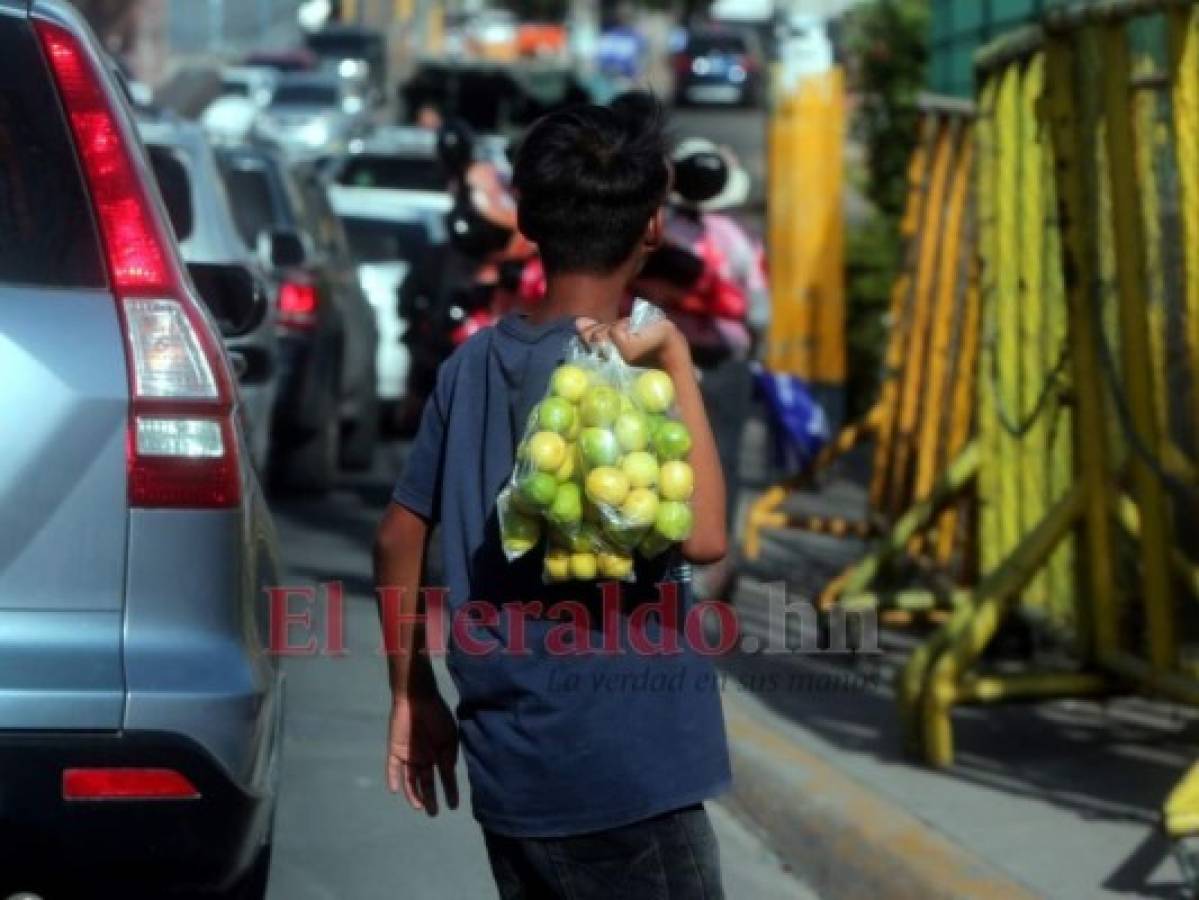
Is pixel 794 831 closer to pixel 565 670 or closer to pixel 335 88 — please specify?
pixel 565 670

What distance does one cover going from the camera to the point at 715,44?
204ft

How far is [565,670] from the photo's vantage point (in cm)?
375

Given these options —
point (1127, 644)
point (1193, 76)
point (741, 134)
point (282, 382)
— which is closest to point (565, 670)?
point (1193, 76)

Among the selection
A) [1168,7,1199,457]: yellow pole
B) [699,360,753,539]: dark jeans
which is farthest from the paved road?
[1168,7,1199,457]: yellow pole

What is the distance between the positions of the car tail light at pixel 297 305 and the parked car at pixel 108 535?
8.48 metres

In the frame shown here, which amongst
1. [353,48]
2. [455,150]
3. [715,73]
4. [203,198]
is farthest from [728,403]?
[715,73]

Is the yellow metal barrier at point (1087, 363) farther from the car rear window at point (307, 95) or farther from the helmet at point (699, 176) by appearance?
the car rear window at point (307, 95)

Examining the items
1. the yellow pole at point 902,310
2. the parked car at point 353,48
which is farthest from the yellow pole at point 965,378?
the parked car at point 353,48

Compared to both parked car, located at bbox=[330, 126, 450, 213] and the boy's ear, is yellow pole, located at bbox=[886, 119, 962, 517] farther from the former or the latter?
parked car, located at bbox=[330, 126, 450, 213]

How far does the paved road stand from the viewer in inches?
260

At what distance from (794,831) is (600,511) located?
11.6 ft

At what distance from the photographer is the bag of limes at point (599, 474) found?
142 inches

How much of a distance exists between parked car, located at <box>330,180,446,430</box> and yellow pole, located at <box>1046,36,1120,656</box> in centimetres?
975

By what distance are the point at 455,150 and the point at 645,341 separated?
7157mm
